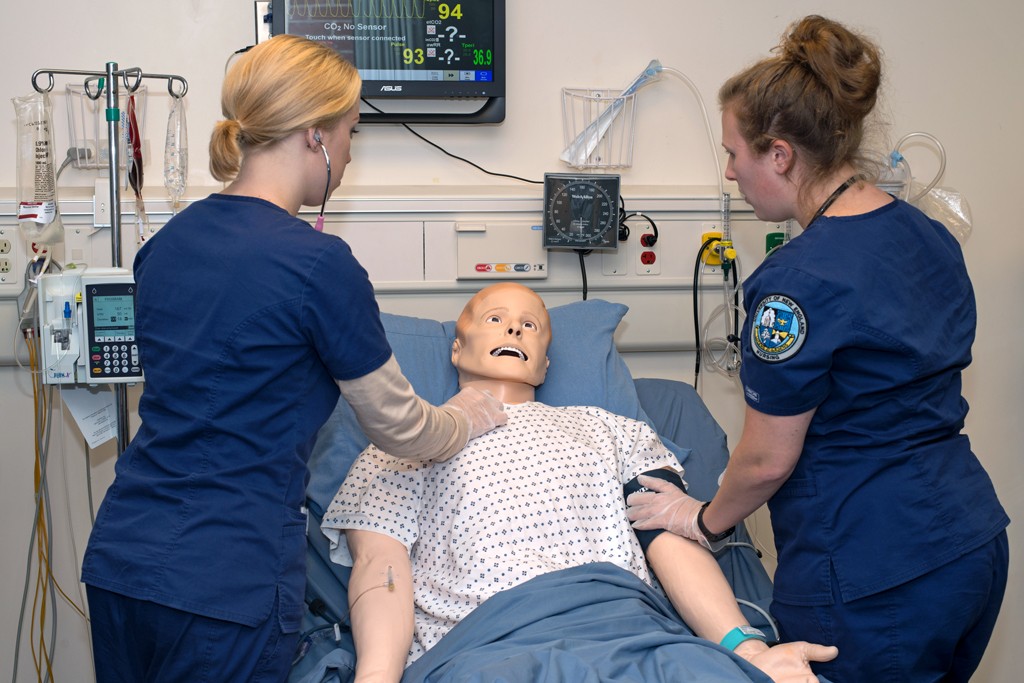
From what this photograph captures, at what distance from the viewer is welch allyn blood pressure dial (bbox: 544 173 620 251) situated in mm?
2572

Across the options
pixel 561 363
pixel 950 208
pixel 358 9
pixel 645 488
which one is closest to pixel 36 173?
pixel 358 9

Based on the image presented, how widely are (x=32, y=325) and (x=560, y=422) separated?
4.40ft

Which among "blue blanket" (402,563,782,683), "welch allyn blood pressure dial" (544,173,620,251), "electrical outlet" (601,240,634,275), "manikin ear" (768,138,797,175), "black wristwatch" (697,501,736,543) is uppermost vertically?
"manikin ear" (768,138,797,175)

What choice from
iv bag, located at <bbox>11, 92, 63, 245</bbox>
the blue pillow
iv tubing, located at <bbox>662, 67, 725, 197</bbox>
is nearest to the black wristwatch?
the blue pillow

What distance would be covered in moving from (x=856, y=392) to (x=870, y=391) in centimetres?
2

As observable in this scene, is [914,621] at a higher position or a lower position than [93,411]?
lower

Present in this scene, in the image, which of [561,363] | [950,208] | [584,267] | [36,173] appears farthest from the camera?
[950,208]

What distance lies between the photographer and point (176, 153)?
7.80ft

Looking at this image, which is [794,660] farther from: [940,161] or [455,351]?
[940,161]

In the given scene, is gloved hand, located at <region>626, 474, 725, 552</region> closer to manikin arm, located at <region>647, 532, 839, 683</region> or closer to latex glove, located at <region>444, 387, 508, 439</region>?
manikin arm, located at <region>647, 532, 839, 683</region>

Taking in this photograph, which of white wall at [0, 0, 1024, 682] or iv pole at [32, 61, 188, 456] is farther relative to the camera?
white wall at [0, 0, 1024, 682]

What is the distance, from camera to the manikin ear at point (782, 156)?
1621 mm

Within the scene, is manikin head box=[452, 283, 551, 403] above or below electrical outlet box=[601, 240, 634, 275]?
below

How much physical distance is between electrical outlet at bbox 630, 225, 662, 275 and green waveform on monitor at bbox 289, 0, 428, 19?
2.75ft
